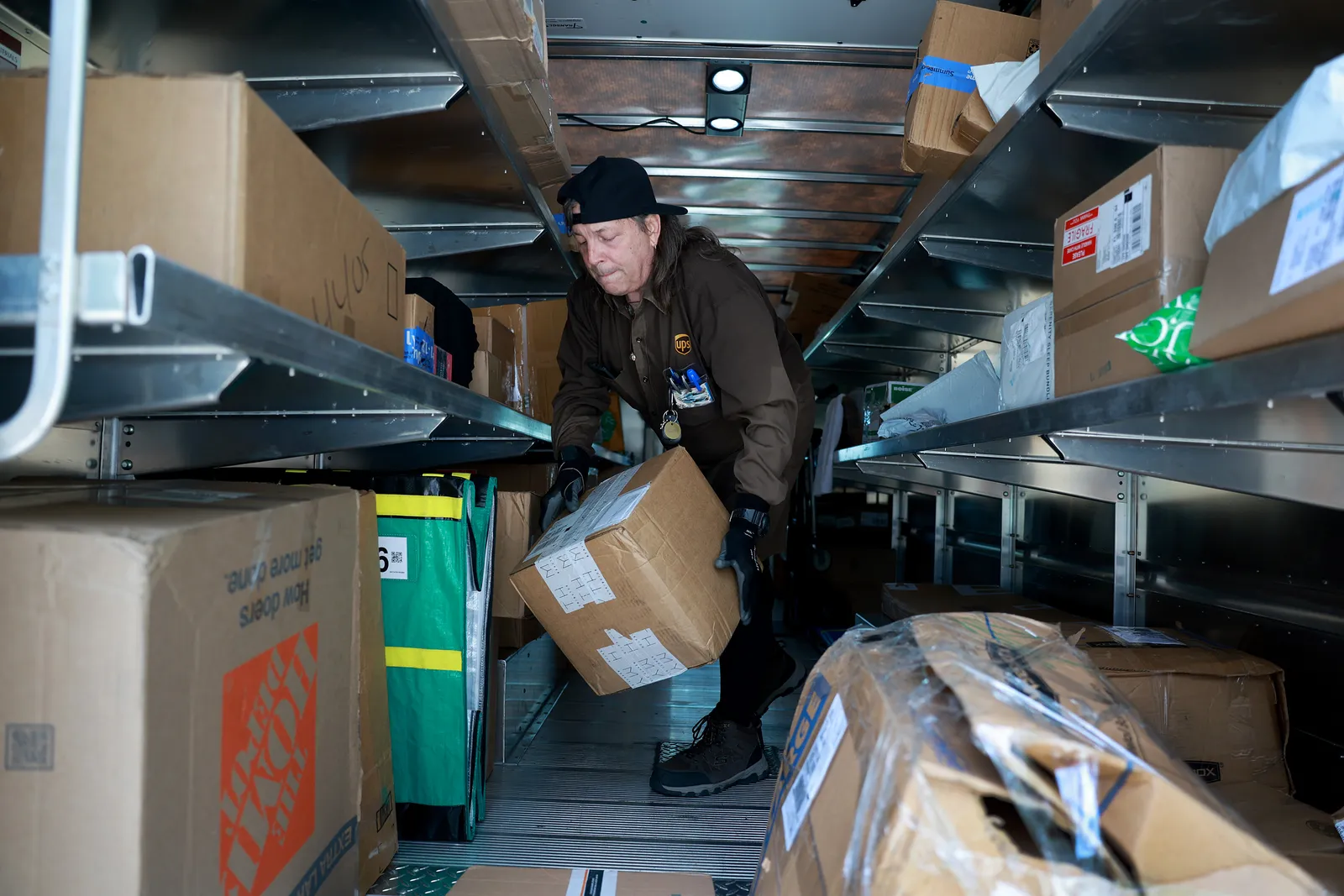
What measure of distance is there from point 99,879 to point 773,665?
1.74m

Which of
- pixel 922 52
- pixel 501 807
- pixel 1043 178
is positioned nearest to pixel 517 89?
pixel 922 52

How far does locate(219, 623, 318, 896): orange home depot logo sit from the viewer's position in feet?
2.82

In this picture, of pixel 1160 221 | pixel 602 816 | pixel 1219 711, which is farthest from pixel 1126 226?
pixel 602 816

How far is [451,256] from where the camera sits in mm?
2744

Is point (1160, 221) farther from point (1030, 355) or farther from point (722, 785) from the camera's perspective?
point (722, 785)

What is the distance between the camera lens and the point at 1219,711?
4.63ft

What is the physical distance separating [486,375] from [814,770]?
5.25 feet

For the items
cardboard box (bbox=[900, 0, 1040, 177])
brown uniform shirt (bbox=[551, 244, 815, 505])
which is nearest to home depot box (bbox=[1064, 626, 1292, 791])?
brown uniform shirt (bbox=[551, 244, 815, 505])

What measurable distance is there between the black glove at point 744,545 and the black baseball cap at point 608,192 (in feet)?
2.31

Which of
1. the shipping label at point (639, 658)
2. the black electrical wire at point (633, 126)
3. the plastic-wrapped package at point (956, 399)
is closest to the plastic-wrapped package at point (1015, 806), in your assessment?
the shipping label at point (639, 658)

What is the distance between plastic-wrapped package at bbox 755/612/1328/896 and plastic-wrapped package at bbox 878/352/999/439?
58.6 inches

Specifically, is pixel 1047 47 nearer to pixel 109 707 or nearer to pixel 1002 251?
pixel 1002 251

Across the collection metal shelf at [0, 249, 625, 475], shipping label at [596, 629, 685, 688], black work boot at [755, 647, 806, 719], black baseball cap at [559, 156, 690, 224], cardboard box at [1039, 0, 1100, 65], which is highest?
cardboard box at [1039, 0, 1100, 65]

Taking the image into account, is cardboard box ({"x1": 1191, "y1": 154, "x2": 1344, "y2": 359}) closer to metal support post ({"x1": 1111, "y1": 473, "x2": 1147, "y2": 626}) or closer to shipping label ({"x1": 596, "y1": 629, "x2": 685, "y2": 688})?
shipping label ({"x1": 596, "y1": 629, "x2": 685, "y2": 688})
